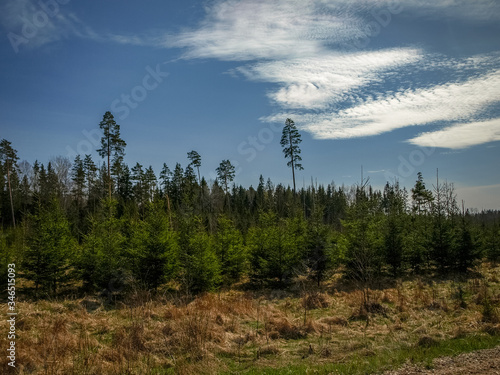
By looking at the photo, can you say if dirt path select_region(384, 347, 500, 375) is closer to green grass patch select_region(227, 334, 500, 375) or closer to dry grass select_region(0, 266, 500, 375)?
green grass patch select_region(227, 334, 500, 375)

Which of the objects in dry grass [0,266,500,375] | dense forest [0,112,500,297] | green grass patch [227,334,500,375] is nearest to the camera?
green grass patch [227,334,500,375]

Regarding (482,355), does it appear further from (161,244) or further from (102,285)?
(102,285)

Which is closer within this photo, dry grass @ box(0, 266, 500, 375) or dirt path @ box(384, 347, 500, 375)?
dirt path @ box(384, 347, 500, 375)

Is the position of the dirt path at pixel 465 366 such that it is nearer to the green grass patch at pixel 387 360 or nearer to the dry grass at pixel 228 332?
the green grass patch at pixel 387 360

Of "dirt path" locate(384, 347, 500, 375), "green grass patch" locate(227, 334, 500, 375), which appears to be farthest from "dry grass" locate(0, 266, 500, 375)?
"dirt path" locate(384, 347, 500, 375)

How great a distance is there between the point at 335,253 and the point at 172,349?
1469cm

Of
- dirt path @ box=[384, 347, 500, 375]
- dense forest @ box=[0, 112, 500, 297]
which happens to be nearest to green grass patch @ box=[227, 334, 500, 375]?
dirt path @ box=[384, 347, 500, 375]

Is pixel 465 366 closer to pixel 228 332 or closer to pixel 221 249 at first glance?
pixel 228 332

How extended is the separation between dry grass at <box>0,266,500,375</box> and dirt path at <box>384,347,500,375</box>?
1.26m

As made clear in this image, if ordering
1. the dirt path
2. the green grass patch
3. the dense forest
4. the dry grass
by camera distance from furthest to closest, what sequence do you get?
1. the dense forest
2. the dry grass
3. the green grass patch
4. the dirt path

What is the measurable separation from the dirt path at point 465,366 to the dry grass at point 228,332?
4.12ft

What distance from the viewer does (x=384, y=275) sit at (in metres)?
22.0

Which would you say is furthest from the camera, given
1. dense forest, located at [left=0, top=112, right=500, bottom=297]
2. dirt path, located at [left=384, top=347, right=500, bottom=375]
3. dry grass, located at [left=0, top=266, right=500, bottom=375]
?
dense forest, located at [left=0, top=112, right=500, bottom=297]

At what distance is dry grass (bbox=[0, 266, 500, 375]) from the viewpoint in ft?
27.0
